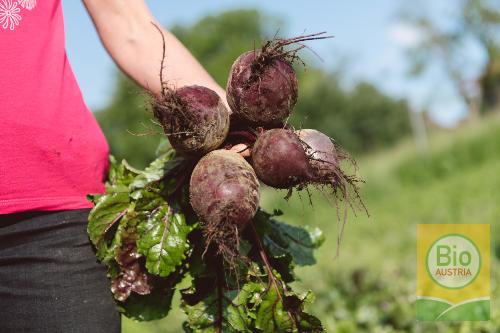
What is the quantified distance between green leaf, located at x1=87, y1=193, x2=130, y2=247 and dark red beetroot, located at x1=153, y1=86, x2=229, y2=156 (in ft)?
1.27

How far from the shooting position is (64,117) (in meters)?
1.96

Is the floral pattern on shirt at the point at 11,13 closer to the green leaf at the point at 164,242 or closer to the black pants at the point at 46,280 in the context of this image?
the black pants at the point at 46,280

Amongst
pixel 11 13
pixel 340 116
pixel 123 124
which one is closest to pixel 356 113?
pixel 340 116

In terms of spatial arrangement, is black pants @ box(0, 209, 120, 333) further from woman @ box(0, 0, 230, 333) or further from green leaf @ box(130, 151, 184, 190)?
green leaf @ box(130, 151, 184, 190)

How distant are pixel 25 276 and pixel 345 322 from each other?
3.14 m

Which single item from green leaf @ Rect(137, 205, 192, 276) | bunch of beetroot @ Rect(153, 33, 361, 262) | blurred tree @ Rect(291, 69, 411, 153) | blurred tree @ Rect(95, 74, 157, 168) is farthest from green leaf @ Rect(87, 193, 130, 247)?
blurred tree @ Rect(95, 74, 157, 168)

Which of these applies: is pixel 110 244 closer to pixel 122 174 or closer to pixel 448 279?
pixel 122 174

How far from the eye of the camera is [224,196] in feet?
5.43

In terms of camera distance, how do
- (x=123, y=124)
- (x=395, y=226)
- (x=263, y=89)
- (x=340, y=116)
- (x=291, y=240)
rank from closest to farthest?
1. (x=263, y=89)
2. (x=291, y=240)
3. (x=395, y=226)
4. (x=340, y=116)
5. (x=123, y=124)

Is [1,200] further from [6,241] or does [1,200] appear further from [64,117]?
[64,117]

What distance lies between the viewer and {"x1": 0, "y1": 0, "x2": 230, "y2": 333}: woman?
1.84 meters

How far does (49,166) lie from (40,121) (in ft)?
0.47

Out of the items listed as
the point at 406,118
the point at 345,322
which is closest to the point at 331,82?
the point at 406,118

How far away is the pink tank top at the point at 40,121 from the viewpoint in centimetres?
182
